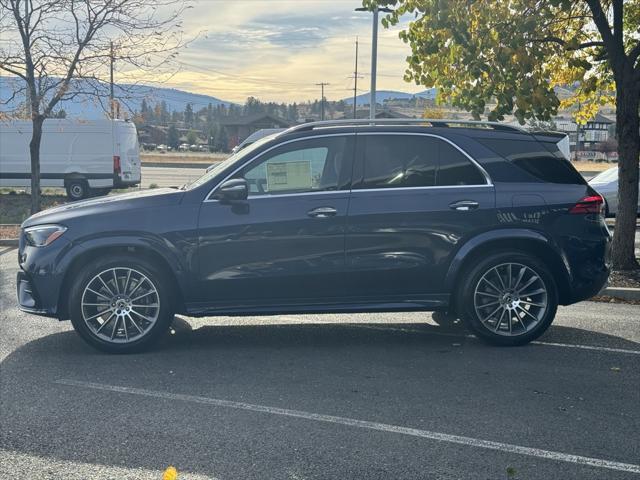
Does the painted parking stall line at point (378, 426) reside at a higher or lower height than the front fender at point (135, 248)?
lower

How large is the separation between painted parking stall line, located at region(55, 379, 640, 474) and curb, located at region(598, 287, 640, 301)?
5.36m

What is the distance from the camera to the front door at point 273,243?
6.38 metres

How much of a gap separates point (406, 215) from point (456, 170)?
64 centimetres

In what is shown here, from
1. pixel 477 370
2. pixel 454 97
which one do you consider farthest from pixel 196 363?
pixel 454 97

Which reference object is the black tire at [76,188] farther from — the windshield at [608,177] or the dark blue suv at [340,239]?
the dark blue suv at [340,239]

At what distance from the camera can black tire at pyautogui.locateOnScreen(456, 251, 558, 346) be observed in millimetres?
6582

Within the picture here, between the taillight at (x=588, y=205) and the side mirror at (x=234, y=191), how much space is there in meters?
2.80

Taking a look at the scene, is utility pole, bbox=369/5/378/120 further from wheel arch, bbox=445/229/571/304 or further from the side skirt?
the side skirt

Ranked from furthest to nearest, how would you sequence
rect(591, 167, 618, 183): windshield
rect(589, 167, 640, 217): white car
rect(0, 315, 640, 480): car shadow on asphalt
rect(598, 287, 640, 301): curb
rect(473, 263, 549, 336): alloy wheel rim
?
rect(591, 167, 618, 183): windshield
rect(589, 167, 640, 217): white car
rect(598, 287, 640, 301): curb
rect(473, 263, 549, 336): alloy wheel rim
rect(0, 315, 640, 480): car shadow on asphalt

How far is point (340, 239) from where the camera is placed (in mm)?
6438

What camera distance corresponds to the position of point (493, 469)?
13.3ft

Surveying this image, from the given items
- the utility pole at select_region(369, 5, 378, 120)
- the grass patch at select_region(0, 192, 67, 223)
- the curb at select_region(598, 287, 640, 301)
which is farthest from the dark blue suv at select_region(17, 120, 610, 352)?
the utility pole at select_region(369, 5, 378, 120)

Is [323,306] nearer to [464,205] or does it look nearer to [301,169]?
[301,169]

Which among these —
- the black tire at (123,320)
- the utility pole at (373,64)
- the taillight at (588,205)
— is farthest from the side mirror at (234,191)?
the utility pole at (373,64)
